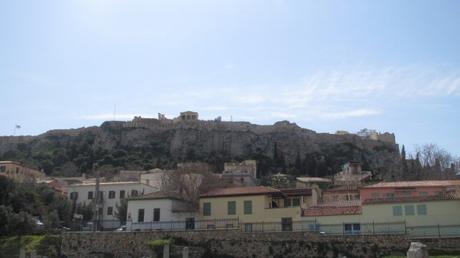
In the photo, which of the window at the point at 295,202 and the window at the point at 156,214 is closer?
the window at the point at 156,214

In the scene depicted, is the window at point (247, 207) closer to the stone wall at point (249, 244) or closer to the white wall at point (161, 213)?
the stone wall at point (249, 244)

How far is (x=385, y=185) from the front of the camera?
164ft

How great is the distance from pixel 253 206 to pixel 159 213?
30.7 ft

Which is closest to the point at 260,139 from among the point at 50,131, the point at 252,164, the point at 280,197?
the point at 252,164

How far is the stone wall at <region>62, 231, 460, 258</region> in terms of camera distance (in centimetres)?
3834

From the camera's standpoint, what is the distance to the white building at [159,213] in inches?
1943

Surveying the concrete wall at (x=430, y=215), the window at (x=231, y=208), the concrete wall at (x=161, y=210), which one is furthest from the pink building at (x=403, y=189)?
the concrete wall at (x=161, y=210)

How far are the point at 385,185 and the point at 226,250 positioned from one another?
17250mm

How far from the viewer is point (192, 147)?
136250 millimetres

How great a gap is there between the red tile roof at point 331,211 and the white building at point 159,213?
11245mm

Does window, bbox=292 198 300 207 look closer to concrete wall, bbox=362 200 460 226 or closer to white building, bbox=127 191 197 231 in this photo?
concrete wall, bbox=362 200 460 226

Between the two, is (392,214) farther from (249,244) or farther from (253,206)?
(253,206)

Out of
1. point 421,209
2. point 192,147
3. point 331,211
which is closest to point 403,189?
point 421,209

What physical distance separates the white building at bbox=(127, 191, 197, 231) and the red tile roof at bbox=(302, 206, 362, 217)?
11.2 meters
